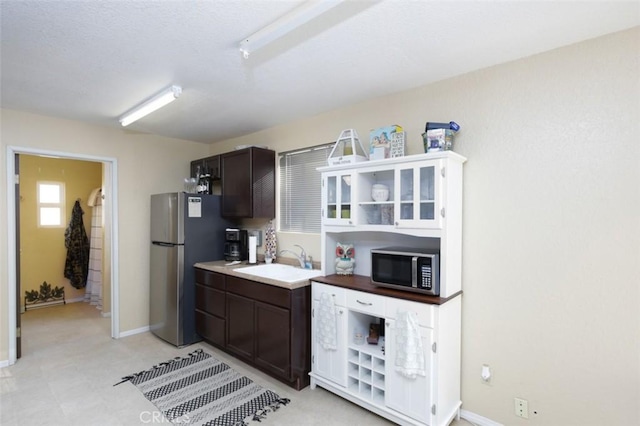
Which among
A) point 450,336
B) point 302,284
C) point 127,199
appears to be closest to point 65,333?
point 127,199

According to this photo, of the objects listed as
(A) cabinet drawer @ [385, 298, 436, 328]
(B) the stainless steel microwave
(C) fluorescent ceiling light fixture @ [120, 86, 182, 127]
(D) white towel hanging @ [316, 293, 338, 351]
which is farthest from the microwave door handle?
(C) fluorescent ceiling light fixture @ [120, 86, 182, 127]

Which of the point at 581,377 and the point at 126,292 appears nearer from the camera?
the point at 581,377

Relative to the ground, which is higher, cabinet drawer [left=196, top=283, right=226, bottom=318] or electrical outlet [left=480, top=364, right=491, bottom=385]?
cabinet drawer [left=196, top=283, right=226, bottom=318]

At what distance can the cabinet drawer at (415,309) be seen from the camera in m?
2.08

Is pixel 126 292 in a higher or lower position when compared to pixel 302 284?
lower

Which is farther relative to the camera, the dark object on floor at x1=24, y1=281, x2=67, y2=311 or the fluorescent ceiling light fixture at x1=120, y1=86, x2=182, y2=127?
the dark object on floor at x1=24, y1=281, x2=67, y2=311

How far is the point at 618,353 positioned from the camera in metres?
1.85

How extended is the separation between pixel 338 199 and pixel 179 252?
6.73 feet

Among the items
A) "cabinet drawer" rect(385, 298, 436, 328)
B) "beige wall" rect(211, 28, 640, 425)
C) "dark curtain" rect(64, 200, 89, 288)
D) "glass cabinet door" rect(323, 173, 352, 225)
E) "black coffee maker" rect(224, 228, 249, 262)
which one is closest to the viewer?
"beige wall" rect(211, 28, 640, 425)

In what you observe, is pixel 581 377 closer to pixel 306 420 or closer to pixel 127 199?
pixel 306 420

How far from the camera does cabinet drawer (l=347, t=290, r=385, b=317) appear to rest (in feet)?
7.63

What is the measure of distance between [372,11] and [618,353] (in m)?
2.33

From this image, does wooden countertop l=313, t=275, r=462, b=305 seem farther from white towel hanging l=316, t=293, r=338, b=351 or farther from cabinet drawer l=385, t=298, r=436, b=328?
white towel hanging l=316, t=293, r=338, b=351

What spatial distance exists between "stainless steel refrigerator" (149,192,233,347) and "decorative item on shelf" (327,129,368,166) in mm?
1864
